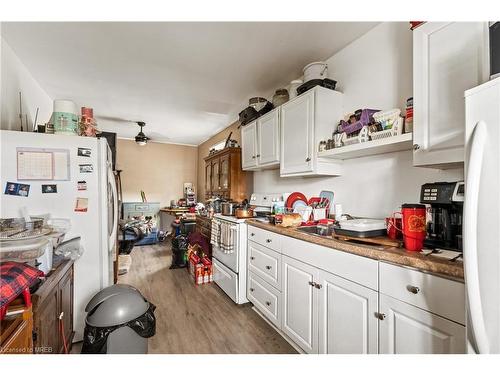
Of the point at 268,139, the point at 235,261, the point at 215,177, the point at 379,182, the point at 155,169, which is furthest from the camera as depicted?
the point at 155,169

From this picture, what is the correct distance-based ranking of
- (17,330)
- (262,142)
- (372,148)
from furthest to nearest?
1. (262,142)
2. (372,148)
3. (17,330)

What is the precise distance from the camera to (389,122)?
1.42 meters

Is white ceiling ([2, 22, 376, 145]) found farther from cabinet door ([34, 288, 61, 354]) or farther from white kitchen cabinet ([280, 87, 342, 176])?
cabinet door ([34, 288, 61, 354])

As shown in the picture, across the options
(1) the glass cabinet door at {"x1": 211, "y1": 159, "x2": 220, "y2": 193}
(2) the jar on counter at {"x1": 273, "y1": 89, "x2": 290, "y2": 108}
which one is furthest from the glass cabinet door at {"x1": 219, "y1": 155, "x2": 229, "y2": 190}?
(2) the jar on counter at {"x1": 273, "y1": 89, "x2": 290, "y2": 108}

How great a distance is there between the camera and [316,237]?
141 cm

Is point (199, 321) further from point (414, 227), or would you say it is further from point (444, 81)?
point (444, 81)

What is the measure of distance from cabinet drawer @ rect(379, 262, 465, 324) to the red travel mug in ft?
0.57

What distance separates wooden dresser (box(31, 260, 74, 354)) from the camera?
42.2 inches

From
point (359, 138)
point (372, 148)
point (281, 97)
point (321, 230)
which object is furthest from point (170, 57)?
point (321, 230)

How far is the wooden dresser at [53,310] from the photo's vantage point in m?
1.07

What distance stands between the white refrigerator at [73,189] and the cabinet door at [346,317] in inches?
67.0

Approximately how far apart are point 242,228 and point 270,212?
0.44 m

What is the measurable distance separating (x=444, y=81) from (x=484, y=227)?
857 millimetres
